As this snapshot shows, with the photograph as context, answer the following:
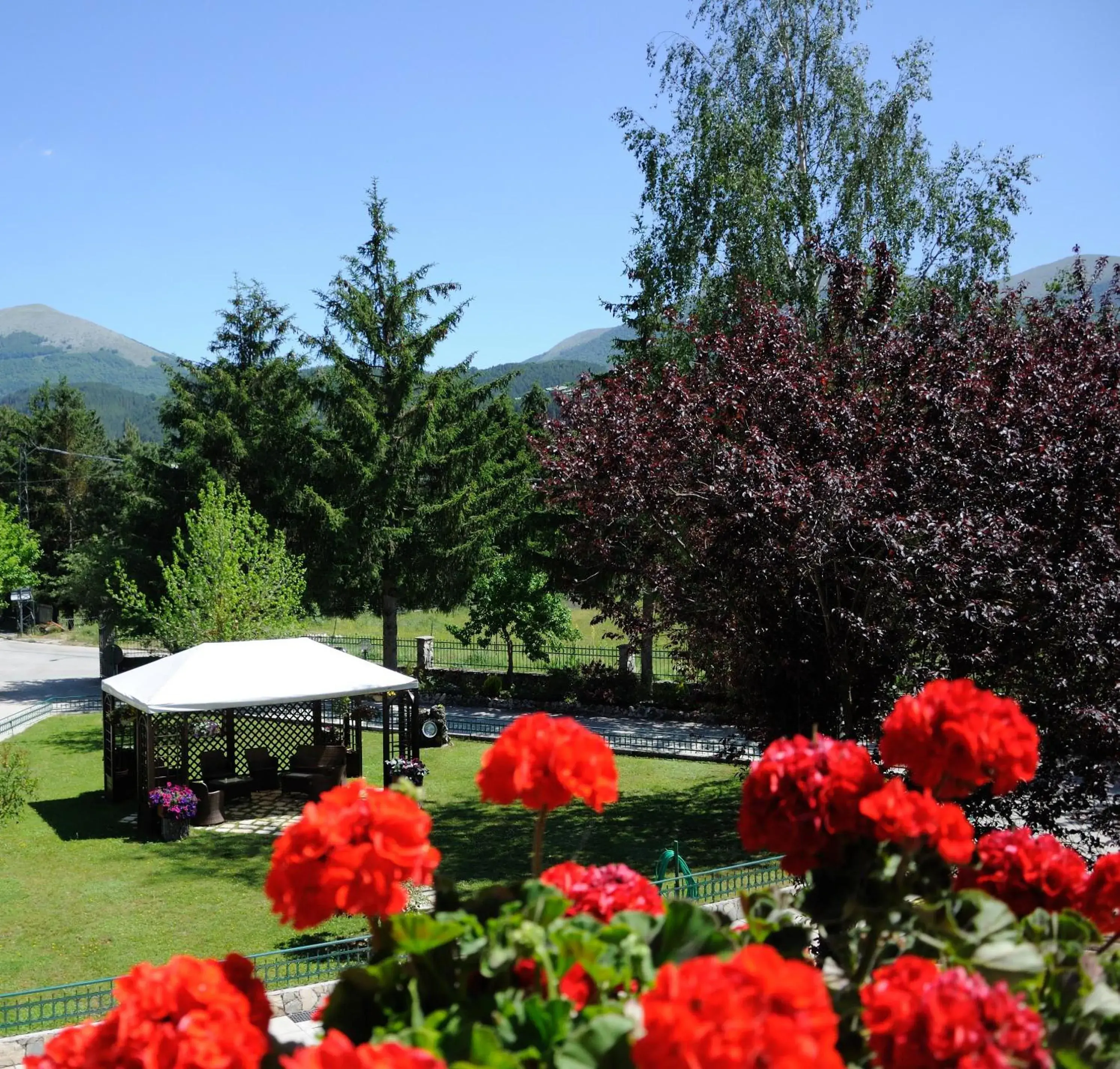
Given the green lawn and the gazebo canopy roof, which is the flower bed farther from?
the gazebo canopy roof

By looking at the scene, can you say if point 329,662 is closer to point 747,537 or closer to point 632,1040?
point 747,537

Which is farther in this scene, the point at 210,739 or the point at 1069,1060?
the point at 210,739

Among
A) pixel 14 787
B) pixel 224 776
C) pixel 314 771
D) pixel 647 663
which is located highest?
pixel 647 663

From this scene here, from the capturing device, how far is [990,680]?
8672 mm

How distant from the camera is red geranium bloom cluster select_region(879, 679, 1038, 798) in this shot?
2.61m

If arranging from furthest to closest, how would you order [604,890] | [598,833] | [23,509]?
1. [23,509]
2. [598,833]
3. [604,890]

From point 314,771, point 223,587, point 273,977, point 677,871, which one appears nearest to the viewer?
point 273,977

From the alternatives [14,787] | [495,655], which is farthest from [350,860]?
[495,655]

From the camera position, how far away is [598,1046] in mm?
1718

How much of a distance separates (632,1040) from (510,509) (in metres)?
24.4

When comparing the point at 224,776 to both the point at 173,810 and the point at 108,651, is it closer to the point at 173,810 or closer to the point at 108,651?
the point at 173,810

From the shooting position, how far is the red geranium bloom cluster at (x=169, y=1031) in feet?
5.98

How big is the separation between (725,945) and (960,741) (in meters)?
0.90

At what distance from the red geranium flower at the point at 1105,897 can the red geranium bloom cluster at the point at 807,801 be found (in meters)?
0.69
